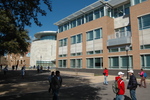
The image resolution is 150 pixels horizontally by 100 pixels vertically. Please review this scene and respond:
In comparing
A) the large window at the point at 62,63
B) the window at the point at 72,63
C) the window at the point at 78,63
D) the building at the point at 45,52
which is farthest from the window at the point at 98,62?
the building at the point at 45,52

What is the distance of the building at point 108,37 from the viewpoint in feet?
70.0

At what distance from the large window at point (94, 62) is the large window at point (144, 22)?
9859mm

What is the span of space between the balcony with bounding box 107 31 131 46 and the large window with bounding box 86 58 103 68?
13.9ft

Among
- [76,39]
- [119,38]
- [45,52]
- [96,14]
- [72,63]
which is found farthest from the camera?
[45,52]

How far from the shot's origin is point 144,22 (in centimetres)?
2125

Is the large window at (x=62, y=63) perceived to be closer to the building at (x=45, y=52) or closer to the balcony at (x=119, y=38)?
the balcony at (x=119, y=38)

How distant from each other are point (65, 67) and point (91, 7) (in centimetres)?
1807

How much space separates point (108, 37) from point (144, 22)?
23.0 ft

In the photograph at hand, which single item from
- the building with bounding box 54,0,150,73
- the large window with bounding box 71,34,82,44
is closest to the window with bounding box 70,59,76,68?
the building with bounding box 54,0,150,73

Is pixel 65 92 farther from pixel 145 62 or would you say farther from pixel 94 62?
pixel 94 62

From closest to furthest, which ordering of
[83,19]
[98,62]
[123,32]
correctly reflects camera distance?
[123,32]
[98,62]
[83,19]

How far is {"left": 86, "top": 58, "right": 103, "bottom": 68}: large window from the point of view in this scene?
2734 centimetres

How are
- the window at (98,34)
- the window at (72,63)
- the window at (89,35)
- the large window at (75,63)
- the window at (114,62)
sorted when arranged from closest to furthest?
the window at (114,62)
the window at (98,34)
the window at (89,35)
the large window at (75,63)
the window at (72,63)

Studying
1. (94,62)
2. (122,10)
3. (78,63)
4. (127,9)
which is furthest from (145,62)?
(78,63)
